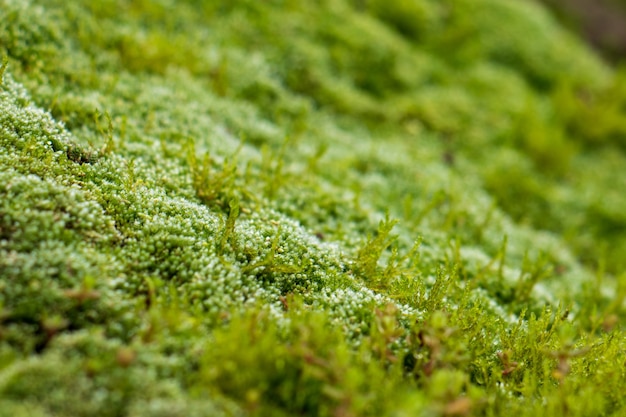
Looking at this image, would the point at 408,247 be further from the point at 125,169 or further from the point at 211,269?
the point at 125,169

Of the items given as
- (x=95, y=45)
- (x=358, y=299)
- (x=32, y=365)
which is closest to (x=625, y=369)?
(x=358, y=299)

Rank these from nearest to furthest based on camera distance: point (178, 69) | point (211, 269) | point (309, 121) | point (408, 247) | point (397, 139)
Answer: point (211, 269) → point (408, 247) → point (178, 69) → point (309, 121) → point (397, 139)

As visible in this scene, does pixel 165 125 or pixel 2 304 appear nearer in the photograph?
pixel 2 304

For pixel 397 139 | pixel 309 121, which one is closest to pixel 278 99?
pixel 309 121

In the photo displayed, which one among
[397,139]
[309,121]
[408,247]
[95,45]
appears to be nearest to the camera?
[408,247]

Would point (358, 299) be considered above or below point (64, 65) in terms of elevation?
above

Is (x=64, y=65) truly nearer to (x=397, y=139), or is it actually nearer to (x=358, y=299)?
(x=358, y=299)

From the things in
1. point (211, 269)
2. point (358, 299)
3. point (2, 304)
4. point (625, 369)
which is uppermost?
point (625, 369)
